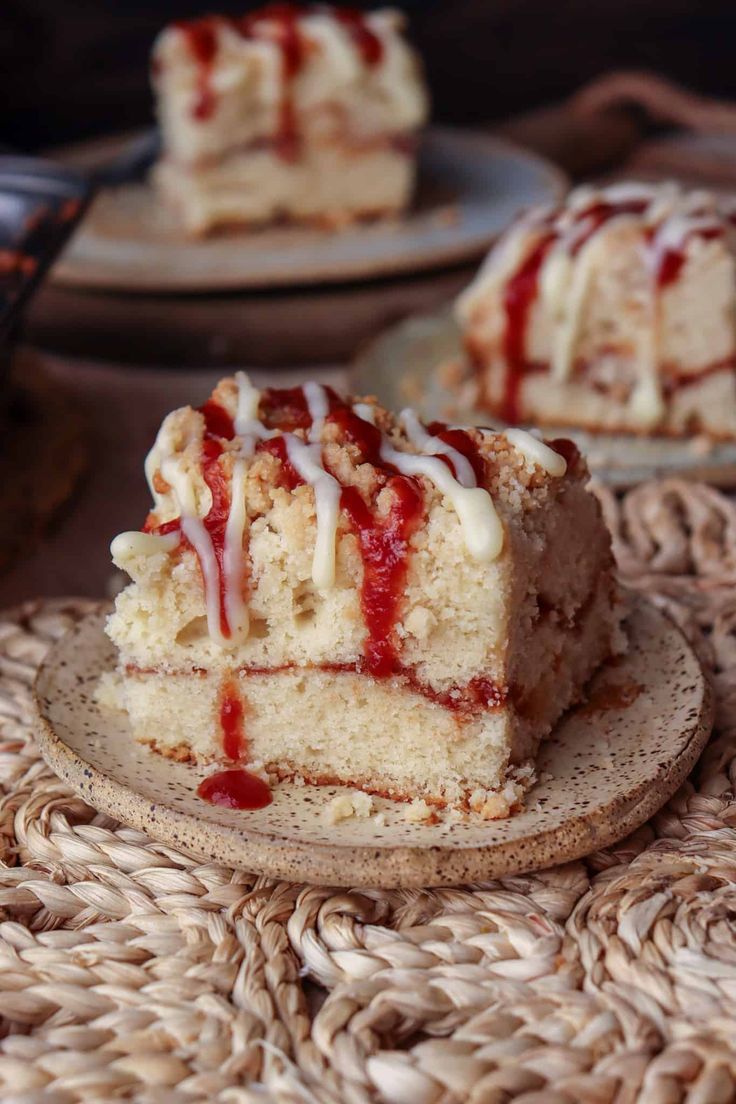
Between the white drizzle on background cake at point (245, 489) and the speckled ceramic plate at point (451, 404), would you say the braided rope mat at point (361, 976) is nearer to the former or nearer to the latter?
the white drizzle on background cake at point (245, 489)

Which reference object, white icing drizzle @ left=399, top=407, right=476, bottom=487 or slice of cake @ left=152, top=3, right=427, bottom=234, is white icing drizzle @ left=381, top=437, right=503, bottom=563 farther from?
slice of cake @ left=152, top=3, right=427, bottom=234

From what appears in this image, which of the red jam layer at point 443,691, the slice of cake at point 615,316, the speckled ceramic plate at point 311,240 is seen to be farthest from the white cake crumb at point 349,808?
the speckled ceramic plate at point 311,240

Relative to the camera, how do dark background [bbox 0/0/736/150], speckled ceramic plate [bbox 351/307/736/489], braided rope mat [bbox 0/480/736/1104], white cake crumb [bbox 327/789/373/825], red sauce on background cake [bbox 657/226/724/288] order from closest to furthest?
braided rope mat [bbox 0/480/736/1104]
white cake crumb [bbox 327/789/373/825]
speckled ceramic plate [bbox 351/307/736/489]
red sauce on background cake [bbox 657/226/724/288]
dark background [bbox 0/0/736/150]

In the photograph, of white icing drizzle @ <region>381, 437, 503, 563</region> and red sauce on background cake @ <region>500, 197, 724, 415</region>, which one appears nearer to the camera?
white icing drizzle @ <region>381, 437, 503, 563</region>

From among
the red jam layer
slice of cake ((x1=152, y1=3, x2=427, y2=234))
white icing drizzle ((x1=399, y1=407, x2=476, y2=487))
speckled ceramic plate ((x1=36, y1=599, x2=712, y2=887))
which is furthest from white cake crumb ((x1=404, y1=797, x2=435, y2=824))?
slice of cake ((x1=152, y1=3, x2=427, y2=234))

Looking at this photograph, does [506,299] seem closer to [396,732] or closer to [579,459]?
[579,459]
